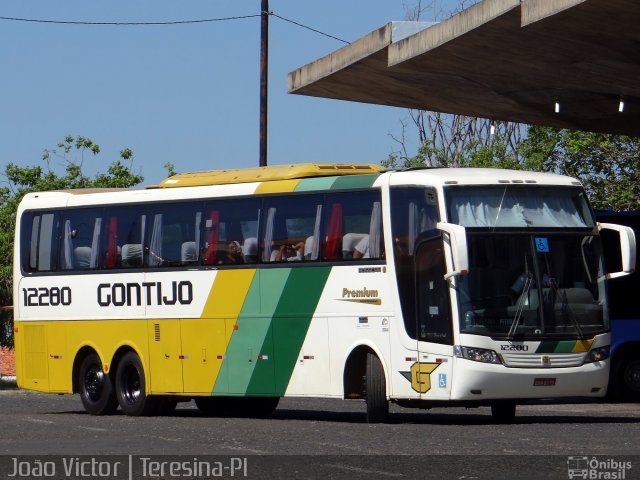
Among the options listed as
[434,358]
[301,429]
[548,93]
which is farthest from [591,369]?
[548,93]

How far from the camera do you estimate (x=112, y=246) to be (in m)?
22.8

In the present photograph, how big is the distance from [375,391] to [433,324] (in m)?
1.19

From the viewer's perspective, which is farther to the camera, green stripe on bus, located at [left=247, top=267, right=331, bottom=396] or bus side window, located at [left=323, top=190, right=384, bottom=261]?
green stripe on bus, located at [left=247, top=267, right=331, bottom=396]

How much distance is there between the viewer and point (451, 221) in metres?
18.6

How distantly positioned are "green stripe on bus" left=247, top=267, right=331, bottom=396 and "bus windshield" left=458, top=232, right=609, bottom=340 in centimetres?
230

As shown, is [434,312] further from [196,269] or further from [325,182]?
[196,269]

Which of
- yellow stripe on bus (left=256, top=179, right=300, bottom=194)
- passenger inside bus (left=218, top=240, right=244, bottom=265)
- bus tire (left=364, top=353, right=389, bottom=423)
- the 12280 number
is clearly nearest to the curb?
the 12280 number

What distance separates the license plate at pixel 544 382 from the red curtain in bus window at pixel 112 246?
23.8ft

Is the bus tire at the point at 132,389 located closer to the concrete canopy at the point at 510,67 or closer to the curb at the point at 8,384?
the concrete canopy at the point at 510,67

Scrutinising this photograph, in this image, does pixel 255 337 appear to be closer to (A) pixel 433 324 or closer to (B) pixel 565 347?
(A) pixel 433 324

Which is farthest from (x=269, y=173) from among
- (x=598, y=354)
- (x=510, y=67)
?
(x=510, y=67)

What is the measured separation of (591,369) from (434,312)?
2.02m

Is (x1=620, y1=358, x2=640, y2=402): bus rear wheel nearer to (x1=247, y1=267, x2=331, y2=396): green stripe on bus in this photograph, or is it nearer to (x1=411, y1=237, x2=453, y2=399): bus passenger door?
(x1=247, y1=267, x2=331, y2=396): green stripe on bus

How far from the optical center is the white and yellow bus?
18.5 metres
